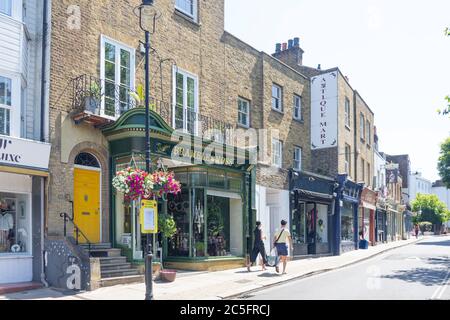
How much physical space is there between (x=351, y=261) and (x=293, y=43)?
14.8 metres

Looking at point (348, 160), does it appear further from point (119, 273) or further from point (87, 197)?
point (119, 273)

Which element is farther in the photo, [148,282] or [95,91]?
[95,91]

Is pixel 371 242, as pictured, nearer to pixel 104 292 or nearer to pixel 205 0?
pixel 205 0

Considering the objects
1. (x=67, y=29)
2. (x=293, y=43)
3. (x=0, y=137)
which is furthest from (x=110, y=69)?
(x=293, y=43)

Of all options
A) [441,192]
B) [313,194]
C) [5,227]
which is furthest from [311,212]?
[441,192]

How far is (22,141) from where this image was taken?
39.7ft

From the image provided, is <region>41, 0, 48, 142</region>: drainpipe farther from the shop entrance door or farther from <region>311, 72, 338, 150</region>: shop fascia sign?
<region>311, 72, 338, 150</region>: shop fascia sign

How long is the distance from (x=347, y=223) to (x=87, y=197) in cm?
2065

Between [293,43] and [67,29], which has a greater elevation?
[293,43]

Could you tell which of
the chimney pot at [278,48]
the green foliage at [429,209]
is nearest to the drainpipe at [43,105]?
the chimney pot at [278,48]

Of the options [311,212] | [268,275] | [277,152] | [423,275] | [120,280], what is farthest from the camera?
[311,212]

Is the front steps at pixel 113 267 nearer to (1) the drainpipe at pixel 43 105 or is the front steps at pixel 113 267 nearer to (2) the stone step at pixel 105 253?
(2) the stone step at pixel 105 253

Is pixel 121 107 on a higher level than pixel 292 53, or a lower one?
lower

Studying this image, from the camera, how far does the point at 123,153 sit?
47.6 feet
